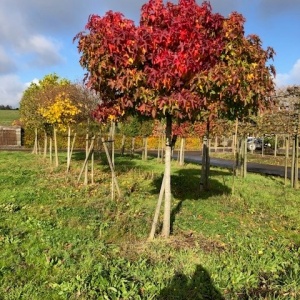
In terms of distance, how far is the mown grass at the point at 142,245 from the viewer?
4289 mm

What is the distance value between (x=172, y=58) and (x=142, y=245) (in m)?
2.97

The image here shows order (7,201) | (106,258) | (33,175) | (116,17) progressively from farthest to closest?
(33,175)
(7,201)
(116,17)
(106,258)

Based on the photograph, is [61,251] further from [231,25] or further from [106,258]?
[231,25]

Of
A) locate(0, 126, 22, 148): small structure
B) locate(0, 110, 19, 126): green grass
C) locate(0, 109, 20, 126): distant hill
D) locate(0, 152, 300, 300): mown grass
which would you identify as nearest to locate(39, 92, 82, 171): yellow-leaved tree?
locate(0, 152, 300, 300): mown grass

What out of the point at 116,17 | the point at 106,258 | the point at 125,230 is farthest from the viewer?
the point at 125,230

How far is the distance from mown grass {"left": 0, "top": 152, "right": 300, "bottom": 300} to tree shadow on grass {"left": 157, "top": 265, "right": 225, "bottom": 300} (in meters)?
0.01

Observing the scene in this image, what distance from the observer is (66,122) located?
47.7 ft

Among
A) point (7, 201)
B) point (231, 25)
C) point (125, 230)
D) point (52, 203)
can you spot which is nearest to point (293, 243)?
point (125, 230)

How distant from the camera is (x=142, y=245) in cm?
602

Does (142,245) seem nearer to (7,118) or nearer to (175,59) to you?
(175,59)

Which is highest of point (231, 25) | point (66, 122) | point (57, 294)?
point (231, 25)

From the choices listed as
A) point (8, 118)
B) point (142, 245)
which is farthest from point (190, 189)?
point (8, 118)

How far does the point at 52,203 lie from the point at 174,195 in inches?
126

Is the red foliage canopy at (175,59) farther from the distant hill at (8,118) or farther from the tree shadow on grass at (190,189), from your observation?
the distant hill at (8,118)
